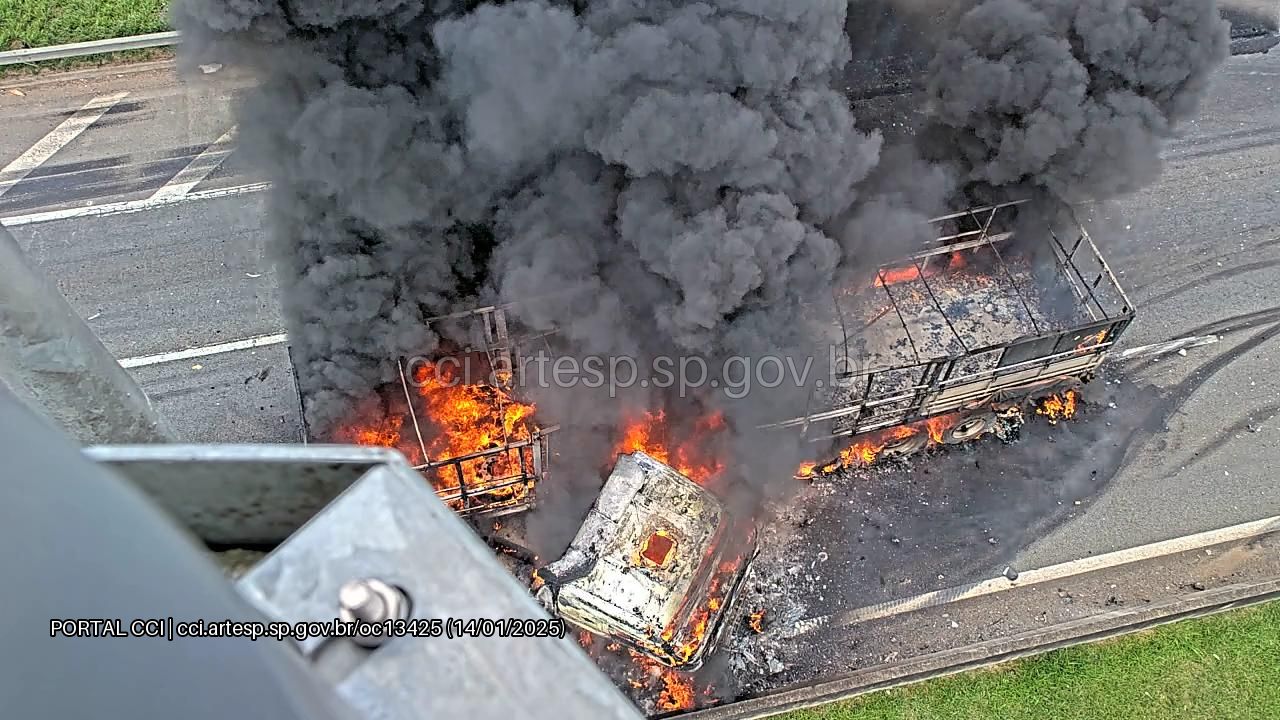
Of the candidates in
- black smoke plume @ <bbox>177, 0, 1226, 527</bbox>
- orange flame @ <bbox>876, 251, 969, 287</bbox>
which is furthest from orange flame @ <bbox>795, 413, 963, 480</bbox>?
orange flame @ <bbox>876, 251, 969, 287</bbox>

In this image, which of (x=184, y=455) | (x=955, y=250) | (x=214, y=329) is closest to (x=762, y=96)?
(x=955, y=250)

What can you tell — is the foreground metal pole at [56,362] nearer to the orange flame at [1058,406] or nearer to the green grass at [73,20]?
the green grass at [73,20]

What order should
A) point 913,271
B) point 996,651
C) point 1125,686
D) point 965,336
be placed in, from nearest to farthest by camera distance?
point 1125,686, point 996,651, point 965,336, point 913,271

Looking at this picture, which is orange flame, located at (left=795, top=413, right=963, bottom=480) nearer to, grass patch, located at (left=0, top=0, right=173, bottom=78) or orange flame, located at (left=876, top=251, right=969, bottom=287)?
orange flame, located at (left=876, top=251, right=969, bottom=287)

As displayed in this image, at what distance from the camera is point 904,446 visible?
35.1 feet

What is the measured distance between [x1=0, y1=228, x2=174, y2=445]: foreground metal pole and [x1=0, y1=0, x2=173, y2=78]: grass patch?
8.94m

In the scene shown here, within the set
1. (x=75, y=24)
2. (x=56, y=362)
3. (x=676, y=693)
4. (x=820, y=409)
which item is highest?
(x=75, y=24)

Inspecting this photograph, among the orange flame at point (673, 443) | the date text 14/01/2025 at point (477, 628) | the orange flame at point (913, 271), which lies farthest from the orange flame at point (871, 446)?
the date text 14/01/2025 at point (477, 628)

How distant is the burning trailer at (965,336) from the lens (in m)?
10.3

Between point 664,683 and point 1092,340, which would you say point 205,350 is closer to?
point 664,683

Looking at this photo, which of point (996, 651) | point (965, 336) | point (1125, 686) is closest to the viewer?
point (1125, 686)

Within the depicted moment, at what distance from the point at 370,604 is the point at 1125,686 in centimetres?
961

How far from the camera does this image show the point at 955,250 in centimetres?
1160

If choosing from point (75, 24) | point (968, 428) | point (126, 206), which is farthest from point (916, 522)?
point (75, 24)
